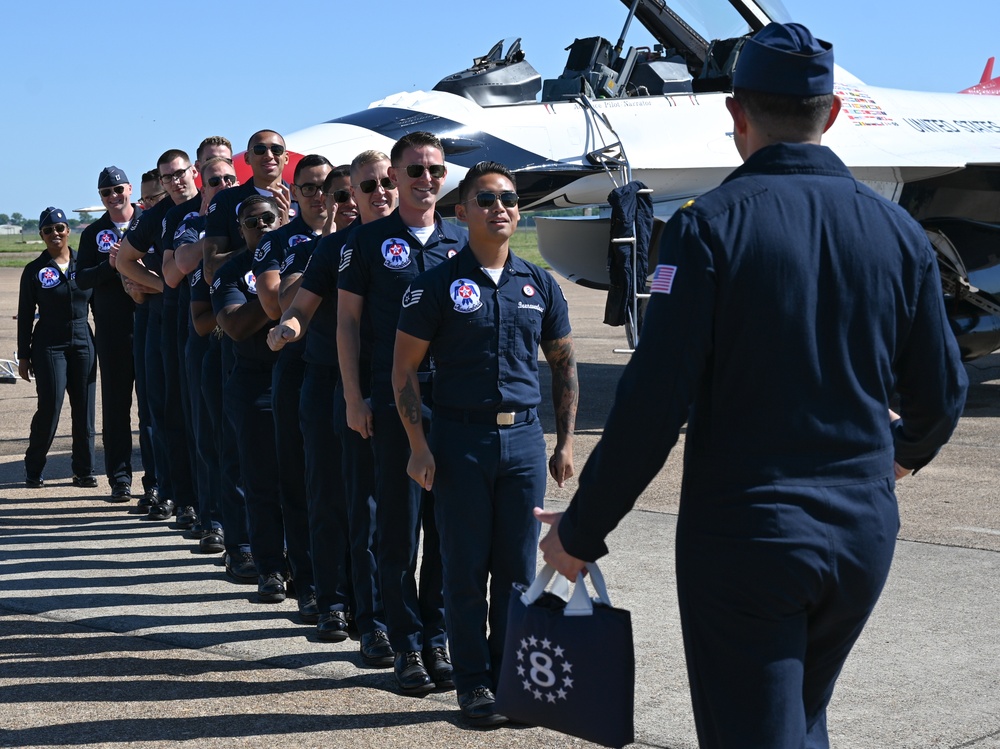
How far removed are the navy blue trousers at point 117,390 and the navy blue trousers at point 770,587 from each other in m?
6.75

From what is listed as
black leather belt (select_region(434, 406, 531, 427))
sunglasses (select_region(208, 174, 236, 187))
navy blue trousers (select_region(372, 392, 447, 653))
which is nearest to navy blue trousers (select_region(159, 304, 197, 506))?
sunglasses (select_region(208, 174, 236, 187))

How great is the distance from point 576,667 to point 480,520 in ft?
5.02

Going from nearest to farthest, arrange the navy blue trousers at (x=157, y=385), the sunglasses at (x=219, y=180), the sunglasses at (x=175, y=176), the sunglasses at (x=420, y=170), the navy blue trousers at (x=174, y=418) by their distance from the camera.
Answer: the sunglasses at (x=420, y=170)
the sunglasses at (x=219, y=180)
the navy blue trousers at (x=174, y=418)
the sunglasses at (x=175, y=176)
the navy blue trousers at (x=157, y=385)

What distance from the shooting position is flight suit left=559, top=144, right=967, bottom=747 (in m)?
2.34

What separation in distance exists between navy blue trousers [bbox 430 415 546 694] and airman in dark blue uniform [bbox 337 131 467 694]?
402 millimetres

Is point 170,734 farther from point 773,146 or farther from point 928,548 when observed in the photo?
point 928,548

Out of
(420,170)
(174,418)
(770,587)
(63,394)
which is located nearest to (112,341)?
(63,394)

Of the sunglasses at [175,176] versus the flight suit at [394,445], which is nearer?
the flight suit at [394,445]

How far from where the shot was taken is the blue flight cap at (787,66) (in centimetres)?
241

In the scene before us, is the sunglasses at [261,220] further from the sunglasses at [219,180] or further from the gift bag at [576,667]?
the gift bag at [576,667]

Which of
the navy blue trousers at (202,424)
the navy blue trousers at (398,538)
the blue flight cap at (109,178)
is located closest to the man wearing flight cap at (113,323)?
the blue flight cap at (109,178)

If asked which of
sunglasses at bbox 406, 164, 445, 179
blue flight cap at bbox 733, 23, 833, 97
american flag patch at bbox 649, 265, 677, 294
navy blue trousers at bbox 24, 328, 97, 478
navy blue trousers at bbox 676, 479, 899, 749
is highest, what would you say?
blue flight cap at bbox 733, 23, 833, 97

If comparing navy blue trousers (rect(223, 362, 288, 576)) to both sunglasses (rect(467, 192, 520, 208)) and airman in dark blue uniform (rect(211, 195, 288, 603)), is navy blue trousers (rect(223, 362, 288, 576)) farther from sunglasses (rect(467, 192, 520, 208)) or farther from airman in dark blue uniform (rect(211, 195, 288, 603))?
sunglasses (rect(467, 192, 520, 208))

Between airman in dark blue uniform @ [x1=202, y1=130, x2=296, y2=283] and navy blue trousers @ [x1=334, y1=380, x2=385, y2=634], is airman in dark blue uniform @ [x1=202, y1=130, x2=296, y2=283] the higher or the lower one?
the higher one
